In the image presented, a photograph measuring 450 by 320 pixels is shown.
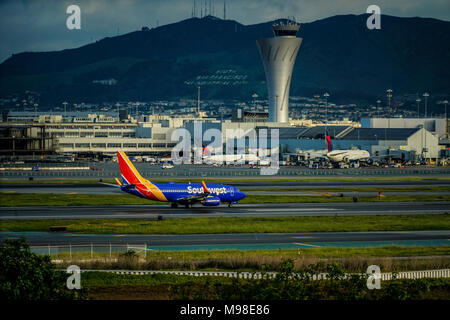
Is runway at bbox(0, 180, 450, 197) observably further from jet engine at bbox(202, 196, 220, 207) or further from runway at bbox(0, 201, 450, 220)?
jet engine at bbox(202, 196, 220, 207)

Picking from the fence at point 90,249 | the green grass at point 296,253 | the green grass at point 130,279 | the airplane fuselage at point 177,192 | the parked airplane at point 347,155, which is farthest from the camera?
the parked airplane at point 347,155

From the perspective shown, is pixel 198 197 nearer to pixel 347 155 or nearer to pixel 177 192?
pixel 177 192

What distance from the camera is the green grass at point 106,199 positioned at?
78.1 meters

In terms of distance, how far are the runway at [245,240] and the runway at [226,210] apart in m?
11.0

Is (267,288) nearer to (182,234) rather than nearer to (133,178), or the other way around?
(182,234)

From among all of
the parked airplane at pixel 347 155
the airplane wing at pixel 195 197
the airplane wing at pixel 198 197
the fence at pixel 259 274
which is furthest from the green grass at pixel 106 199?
the parked airplane at pixel 347 155

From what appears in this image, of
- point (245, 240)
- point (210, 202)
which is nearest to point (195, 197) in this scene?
point (210, 202)

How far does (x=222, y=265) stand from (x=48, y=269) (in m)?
14.9

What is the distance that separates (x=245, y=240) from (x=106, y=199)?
31.1 metres

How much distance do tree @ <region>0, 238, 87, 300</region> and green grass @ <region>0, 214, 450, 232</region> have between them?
2513 centimetres

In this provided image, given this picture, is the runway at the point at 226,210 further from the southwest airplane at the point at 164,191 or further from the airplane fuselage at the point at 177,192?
the airplane fuselage at the point at 177,192

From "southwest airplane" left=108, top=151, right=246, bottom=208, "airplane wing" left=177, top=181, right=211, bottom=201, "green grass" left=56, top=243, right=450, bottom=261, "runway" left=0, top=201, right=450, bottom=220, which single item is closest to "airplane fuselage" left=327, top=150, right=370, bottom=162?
"runway" left=0, top=201, right=450, bottom=220

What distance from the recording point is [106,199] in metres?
81.6

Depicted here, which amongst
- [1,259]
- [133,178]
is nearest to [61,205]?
[133,178]
